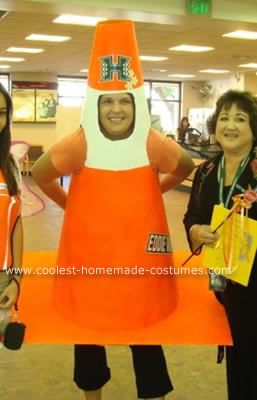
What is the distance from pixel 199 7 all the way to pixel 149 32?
176cm

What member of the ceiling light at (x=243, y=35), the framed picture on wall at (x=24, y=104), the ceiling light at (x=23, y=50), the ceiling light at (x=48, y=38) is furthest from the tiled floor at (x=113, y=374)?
the framed picture on wall at (x=24, y=104)

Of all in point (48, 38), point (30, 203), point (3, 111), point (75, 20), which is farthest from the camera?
point (48, 38)

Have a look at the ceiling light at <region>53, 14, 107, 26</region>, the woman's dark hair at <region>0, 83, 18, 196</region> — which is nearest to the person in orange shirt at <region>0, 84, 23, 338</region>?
the woman's dark hair at <region>0, 83, 18, 196</region>

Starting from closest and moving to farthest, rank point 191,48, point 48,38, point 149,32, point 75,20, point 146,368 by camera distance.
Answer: point 146,368 < point 75,20 < point 149,32 < point 48,38 < point 191,48

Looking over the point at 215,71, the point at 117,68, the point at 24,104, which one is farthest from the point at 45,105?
the point at 117,68

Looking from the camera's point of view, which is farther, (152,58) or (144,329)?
(152,58)

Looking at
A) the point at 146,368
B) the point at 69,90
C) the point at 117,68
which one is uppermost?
the point at 69,90

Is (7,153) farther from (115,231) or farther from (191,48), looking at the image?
(191,48)

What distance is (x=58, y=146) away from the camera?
1648 millimetres

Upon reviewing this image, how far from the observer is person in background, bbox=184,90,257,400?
157 cm

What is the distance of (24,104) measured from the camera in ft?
44.2

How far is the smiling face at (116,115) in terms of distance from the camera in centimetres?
161

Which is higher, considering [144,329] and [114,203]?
[114,203]

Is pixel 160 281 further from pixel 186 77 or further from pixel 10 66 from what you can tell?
pixel 186 77
